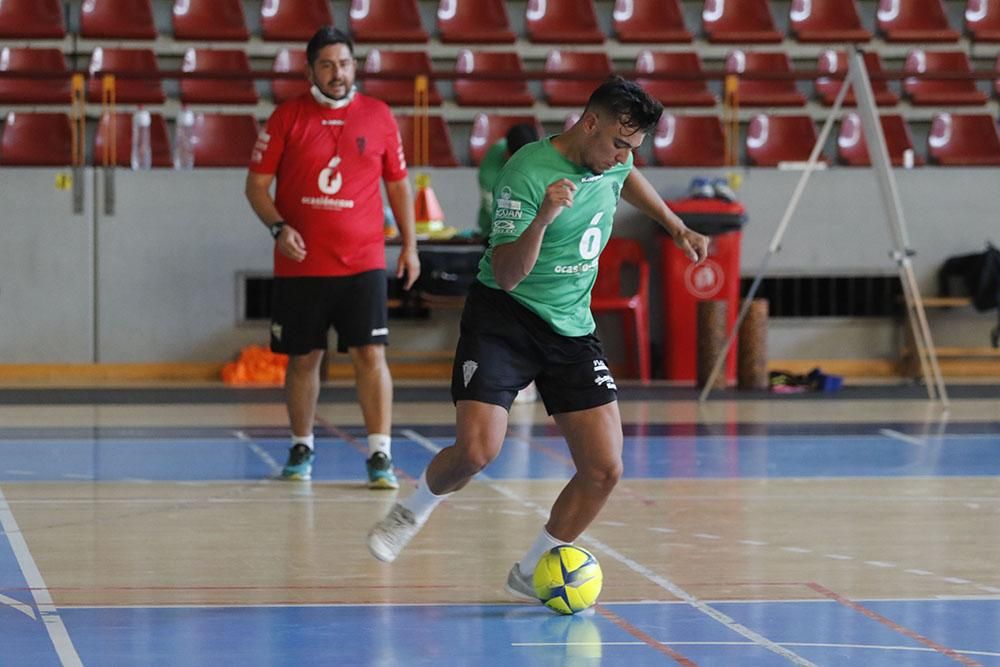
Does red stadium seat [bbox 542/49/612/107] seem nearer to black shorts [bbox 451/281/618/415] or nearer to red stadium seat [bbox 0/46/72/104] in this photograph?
red stadium seat [bbox 0/46/72/104]

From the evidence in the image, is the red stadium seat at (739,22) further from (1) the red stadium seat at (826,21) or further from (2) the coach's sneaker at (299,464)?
(2) the coach's sneaker at (299,464)

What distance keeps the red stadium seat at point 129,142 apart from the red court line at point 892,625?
10364mm

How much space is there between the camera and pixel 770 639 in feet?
14.5

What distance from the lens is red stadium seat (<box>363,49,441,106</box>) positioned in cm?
1539

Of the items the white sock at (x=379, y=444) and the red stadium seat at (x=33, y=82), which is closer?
the white sock at (x=379, y=444)

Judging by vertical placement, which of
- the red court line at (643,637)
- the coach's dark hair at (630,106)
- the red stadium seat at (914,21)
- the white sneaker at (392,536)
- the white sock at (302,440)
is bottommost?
the red court line at (643,637)

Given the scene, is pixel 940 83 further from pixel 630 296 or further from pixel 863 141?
pixel 630 296

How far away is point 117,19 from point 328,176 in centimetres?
908

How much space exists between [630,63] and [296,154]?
9669 mm

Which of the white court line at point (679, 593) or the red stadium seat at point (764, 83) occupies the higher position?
the red stadium seat at point (764, 83)

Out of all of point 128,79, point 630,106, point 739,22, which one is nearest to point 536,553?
point 630,106

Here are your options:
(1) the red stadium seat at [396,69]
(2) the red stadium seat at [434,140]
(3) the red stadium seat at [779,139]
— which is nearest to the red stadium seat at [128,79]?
(1) the red stadium seat at [396,69]

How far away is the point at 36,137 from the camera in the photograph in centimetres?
1465

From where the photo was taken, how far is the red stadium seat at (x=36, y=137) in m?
14.5
